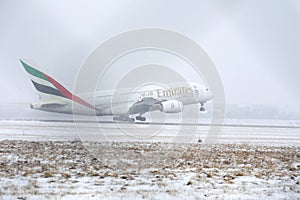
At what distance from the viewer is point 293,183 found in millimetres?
11258

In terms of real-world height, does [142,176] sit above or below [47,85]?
below

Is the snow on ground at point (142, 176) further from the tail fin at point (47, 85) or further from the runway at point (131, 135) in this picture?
the tail fin at point (47, 85)

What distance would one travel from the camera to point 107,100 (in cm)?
4175

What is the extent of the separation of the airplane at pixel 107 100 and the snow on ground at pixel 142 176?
23.6 metres

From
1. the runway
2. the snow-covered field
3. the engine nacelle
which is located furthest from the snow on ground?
the engine nacelle

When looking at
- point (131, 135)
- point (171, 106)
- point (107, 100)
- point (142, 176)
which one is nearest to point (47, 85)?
point (107, 100)

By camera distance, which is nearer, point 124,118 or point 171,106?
point 171,106

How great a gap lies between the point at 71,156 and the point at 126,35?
10.2 m

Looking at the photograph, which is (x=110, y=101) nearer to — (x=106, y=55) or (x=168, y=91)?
(x=168, y=91)

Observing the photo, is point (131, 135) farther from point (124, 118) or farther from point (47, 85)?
point (47, 85)

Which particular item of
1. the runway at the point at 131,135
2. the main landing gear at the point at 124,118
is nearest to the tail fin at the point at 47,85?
the runway at the point at 131,135

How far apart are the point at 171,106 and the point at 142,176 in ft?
96.0

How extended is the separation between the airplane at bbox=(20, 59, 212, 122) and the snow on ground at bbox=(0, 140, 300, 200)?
23.6 meters

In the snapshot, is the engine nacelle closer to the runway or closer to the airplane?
the airplane
